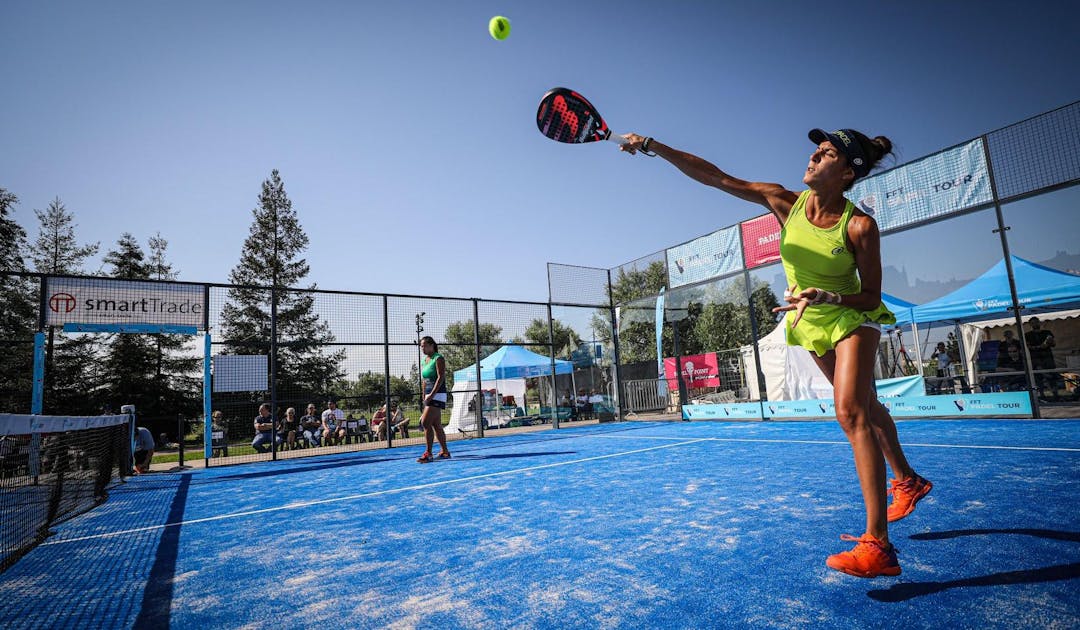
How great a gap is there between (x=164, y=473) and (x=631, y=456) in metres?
8.64

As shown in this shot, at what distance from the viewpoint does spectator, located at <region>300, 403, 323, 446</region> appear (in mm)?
13070

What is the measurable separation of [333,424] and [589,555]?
1280 cm

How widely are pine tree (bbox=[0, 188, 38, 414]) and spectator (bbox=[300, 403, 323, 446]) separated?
6.10 m

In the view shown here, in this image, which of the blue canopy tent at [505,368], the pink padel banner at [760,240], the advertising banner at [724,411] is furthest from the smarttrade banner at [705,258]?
the blue canopy tent at [505,368]

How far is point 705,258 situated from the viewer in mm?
14789

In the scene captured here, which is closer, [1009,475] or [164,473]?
[1009,475]

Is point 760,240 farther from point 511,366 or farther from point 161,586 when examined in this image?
point 161,586

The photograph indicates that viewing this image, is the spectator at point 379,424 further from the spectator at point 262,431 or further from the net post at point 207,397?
the net post at point 207,397

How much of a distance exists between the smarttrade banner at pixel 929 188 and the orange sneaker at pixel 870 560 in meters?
10.4

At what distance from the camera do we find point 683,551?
9.14 ft

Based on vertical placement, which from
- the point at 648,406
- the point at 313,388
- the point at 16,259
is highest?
the point at 16,259

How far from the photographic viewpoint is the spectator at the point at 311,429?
1307 cm

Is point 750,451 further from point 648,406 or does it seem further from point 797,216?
point 648,406

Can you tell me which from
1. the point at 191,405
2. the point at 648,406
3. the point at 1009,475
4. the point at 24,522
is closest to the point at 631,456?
the point at 1009,475
